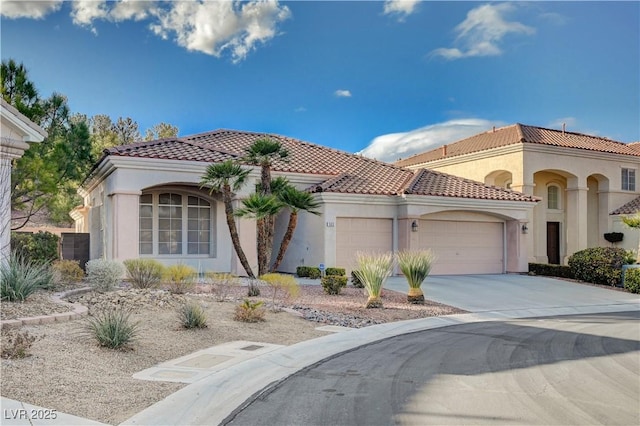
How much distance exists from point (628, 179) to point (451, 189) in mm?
15779

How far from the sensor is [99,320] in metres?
8.46

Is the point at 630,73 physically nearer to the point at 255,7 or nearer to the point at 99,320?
the point at 255,7

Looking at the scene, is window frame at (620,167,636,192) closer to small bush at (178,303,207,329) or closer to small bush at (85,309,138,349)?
small bush at (178,303,207,329)

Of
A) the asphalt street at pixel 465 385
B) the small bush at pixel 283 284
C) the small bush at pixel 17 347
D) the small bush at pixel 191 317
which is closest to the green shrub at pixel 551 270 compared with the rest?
the asphalt street at pixel 465 385

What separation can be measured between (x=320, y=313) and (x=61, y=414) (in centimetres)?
815

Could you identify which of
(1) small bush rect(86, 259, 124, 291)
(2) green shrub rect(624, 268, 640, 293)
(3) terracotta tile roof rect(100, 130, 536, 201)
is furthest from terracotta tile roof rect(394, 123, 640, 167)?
(1) small bush rect(86, 259, 124, 291)

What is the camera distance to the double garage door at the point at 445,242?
2148 centimetres

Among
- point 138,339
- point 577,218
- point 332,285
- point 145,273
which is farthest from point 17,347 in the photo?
point 577,218

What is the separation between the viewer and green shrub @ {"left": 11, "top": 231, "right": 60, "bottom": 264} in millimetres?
18703

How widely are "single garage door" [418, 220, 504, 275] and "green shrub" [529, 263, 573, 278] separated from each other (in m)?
1.61

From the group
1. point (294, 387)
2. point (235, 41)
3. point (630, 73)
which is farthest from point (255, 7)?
point (630, 73)

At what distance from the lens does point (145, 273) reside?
14375 millimetres

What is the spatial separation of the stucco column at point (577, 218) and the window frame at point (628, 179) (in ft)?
11.8

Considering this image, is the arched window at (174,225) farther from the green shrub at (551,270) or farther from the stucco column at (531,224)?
the stucco column at (531,224)
